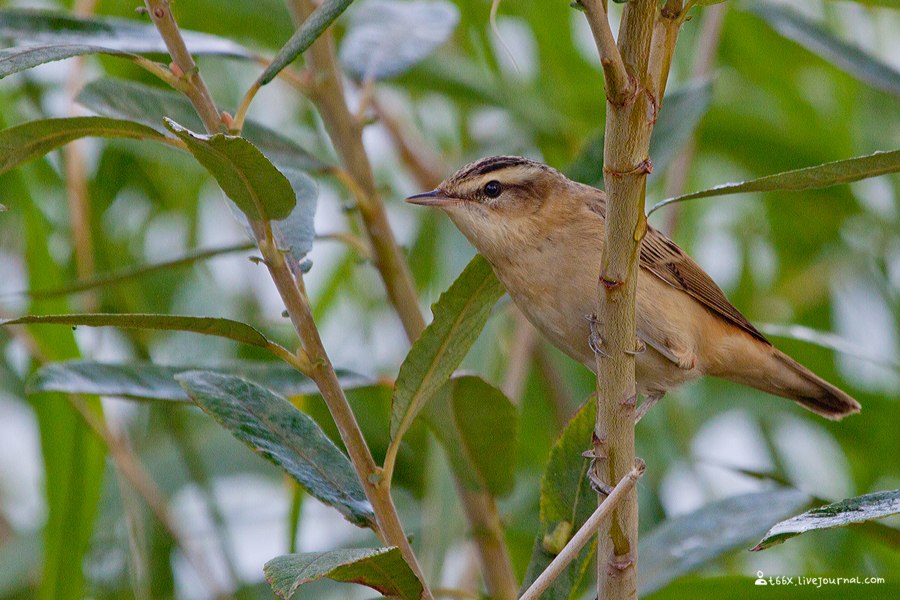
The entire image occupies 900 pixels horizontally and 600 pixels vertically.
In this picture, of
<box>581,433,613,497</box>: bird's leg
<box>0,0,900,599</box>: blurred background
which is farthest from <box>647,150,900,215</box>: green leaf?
<box>0,0,900,599</box>: blurred background

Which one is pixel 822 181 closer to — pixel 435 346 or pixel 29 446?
pixel 435 346

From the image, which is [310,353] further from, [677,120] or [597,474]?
[677,120]

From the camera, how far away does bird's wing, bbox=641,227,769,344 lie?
2870 millimetres

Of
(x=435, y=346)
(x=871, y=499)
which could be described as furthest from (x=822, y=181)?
(x=435, y=346)

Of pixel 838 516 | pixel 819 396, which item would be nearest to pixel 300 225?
pixel 838 516

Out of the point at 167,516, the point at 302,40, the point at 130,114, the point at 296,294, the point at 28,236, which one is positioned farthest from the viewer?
the point at 167,516

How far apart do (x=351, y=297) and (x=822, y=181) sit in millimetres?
2536

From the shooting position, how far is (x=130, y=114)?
232 centimetres

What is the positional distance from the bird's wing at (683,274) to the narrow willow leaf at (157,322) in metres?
1.40

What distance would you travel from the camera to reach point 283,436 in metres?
1.84

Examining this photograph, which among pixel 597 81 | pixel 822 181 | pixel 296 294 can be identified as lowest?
pixel 296 294

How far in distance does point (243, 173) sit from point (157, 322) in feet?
0.84

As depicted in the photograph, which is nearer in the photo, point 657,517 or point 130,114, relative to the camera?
point 130,114

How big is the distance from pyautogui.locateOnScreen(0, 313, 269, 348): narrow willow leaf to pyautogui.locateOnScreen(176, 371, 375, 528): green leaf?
13 cm
